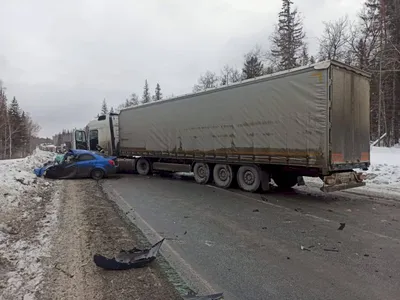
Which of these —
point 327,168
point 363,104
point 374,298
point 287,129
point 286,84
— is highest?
point 286,84

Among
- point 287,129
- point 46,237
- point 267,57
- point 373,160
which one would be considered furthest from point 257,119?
point 267,57

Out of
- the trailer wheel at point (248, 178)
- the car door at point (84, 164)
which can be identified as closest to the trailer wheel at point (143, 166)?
the car door at point (84, 164)

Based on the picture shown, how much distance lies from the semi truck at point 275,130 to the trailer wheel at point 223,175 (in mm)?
38

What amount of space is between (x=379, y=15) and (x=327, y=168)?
3037 centimetres

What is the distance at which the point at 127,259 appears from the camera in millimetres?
4496

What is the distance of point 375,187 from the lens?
1165cm

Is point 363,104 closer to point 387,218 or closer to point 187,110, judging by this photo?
point 387,218

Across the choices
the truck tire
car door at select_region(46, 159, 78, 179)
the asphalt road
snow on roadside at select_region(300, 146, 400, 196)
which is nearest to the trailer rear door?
the asphalt road

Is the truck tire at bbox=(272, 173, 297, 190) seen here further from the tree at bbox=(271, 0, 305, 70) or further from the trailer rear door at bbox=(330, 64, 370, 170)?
the tree at bbox=(271, 0, 305, 70)

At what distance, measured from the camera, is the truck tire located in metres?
11.5

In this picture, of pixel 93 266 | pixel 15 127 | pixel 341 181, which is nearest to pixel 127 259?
pixel 93 266

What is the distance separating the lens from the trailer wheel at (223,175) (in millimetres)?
12055

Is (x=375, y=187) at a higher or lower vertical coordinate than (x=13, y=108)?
lower

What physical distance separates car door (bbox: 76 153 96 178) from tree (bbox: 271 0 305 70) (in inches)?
1178
